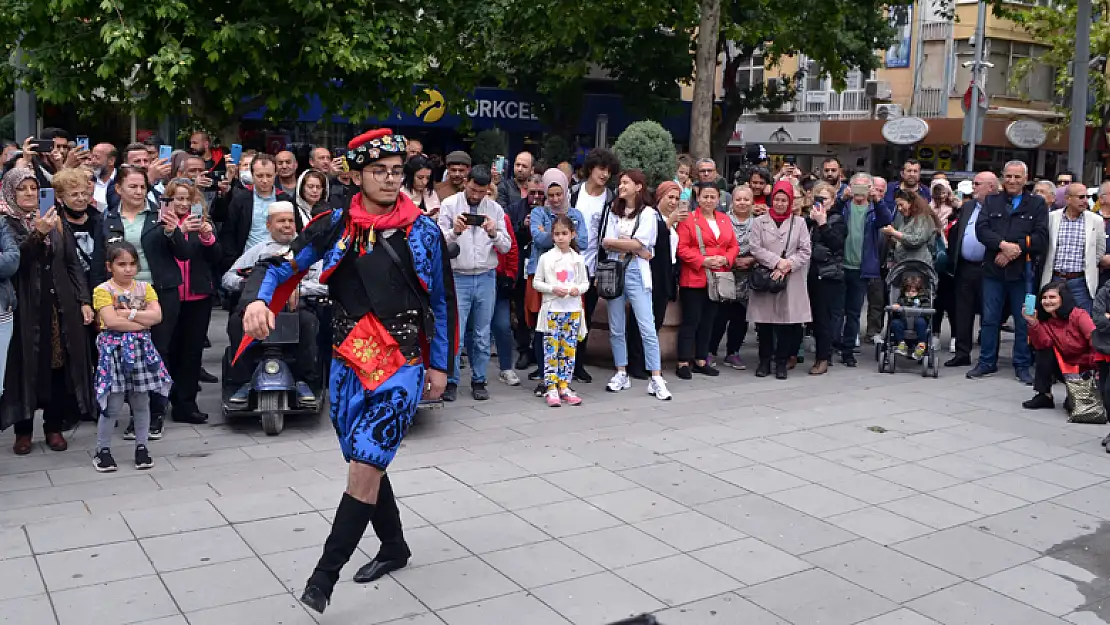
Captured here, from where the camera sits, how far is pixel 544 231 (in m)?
9.90

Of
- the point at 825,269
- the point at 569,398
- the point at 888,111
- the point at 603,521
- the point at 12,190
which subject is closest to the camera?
the point at 603,521

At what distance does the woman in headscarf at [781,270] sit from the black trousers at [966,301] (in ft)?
6.23

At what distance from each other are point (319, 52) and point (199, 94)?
2.12 m

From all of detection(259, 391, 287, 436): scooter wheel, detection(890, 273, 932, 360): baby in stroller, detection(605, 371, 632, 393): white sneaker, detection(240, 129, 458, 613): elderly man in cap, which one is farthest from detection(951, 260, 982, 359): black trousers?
detection(240, 129, 458, 613): elderly man in cap

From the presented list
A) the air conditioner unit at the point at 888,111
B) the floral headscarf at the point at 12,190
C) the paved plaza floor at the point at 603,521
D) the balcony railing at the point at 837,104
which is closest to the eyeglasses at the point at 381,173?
the paved plaza floor at the point at 603,521

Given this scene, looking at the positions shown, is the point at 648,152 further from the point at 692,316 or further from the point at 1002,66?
the point at 1002,66

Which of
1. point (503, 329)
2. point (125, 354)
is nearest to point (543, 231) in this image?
point (503, 329)

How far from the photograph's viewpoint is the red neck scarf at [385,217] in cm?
517

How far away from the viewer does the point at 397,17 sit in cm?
1541

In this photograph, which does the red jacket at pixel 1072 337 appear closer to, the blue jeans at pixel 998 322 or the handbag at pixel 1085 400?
the handbag at pixel 1085 400

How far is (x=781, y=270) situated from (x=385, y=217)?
20.0 feet

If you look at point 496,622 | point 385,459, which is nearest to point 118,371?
point 385,459

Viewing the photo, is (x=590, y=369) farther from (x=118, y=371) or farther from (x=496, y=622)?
(x=496, y=622)

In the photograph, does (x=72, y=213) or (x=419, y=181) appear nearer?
(x=72, y=213)
